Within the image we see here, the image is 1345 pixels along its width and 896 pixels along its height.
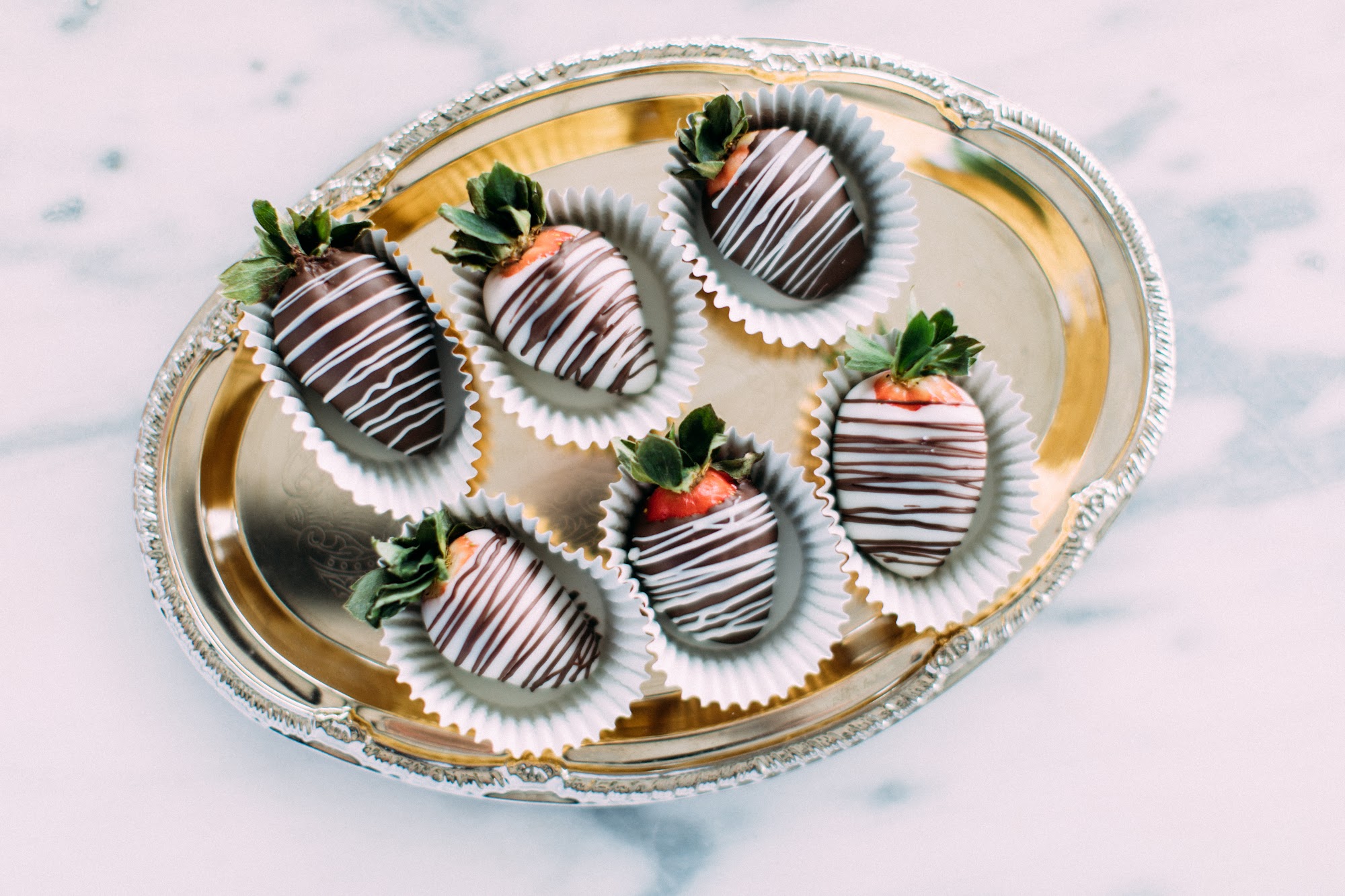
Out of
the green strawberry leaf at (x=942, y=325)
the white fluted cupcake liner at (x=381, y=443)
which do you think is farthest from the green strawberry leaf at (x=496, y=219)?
the green strawberry leaf at (x=942, y=325)

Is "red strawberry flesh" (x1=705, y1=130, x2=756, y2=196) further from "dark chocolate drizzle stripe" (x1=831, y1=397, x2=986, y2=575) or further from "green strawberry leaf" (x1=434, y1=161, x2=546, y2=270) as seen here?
"dark chocolate drizzle stripe" (x1=831, y1=397, x2=986, y2=575)

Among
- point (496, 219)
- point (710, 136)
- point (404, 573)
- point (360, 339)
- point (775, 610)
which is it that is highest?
point (710, 136)

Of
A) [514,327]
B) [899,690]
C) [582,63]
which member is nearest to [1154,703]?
[899,690]

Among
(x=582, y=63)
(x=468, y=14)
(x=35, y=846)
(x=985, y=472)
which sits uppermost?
(x=468, y=14)

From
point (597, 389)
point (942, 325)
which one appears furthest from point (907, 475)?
point (597, 389)

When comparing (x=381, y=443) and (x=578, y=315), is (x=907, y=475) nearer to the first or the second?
(x=578, y=315)

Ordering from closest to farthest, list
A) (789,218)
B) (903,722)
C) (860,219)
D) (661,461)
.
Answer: (661,461) < (789,218) < (860,219) < (903,722)

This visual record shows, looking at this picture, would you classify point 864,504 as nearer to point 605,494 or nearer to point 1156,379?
point 605,494
